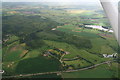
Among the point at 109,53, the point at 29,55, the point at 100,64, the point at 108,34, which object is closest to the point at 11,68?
the point at 29,55

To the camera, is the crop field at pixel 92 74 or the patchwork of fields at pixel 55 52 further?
the patchwork of fields at pixel 55 52

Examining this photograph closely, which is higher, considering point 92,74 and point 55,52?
point 55,52

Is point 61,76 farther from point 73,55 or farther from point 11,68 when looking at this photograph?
point 11,68

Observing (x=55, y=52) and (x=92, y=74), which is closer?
(x=92, y=74)

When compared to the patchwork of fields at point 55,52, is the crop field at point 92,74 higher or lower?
lower

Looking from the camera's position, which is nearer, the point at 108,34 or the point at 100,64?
the point at 100,64

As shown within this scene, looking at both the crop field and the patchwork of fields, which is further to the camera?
the patchwork of fields

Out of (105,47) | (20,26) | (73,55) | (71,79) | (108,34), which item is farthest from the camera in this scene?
(20,26)

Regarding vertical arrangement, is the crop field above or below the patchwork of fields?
below

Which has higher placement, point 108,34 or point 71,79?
point 108,34

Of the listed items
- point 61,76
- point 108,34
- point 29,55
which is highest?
point 108,34

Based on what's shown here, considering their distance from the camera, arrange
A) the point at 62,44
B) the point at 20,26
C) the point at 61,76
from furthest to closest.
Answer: the point at 20,26, the point at 62,44, the point at 61,76
